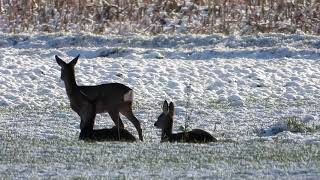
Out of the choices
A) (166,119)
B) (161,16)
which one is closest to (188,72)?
(161,16)

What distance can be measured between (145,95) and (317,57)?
18.1 feet

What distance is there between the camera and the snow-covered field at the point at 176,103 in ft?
33.7

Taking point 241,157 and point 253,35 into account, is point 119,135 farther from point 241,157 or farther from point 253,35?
point 253,35

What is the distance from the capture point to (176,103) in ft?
60.0

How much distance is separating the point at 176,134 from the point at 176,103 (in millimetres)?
4975

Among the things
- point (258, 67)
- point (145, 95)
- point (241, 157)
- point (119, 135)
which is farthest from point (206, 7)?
point (241, 157)

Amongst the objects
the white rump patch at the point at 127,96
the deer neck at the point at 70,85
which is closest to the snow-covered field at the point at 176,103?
the deer neck at the point at 70,85

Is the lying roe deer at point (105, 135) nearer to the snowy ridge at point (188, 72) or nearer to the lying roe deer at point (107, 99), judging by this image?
the lying roe deer at point (107, 99)

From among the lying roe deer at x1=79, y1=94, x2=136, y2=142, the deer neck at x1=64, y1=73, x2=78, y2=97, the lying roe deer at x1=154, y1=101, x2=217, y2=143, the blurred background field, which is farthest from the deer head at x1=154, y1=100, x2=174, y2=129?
the blurred background field

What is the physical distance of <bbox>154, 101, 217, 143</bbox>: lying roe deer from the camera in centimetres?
1285

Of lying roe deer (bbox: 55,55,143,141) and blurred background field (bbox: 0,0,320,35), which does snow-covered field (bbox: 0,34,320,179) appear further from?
blurred background field (bbox: 0,0,320,35)

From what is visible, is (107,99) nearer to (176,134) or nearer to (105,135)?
(105,135)

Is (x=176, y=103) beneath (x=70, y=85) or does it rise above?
beneath

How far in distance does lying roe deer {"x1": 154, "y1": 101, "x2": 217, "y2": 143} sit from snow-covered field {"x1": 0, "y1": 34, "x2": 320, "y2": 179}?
23 centimetres
